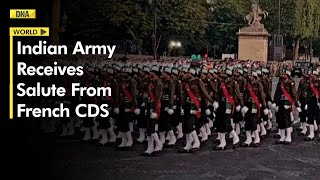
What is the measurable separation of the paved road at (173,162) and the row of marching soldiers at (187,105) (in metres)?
0.35

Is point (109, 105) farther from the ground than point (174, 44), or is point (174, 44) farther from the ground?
point (174, 44)

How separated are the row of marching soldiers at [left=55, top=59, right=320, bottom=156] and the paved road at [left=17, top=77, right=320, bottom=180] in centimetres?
35

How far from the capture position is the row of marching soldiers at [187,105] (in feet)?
36.4

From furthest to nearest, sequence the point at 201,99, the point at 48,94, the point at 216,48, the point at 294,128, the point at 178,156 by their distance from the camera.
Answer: the point at 216,48, the point at 294,128, the point at 201,99, the point at 178,156, the point at 48,94

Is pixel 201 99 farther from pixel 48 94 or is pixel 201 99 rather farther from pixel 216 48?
pixel 216 48

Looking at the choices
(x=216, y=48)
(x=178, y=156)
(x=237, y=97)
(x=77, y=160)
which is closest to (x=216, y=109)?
(x=237, y=97)

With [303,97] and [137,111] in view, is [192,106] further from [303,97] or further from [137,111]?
[303,97]

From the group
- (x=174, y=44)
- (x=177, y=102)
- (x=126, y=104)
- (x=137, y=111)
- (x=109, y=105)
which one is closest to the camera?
(x=137, y=111)

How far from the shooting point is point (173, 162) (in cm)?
1026

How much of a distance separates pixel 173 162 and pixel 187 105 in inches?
57.0

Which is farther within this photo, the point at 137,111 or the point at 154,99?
the point at 137,111

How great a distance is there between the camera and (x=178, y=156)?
10.9 meters

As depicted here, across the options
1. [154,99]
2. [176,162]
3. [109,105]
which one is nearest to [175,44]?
[109,105]

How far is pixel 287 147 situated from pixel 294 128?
113 inches
